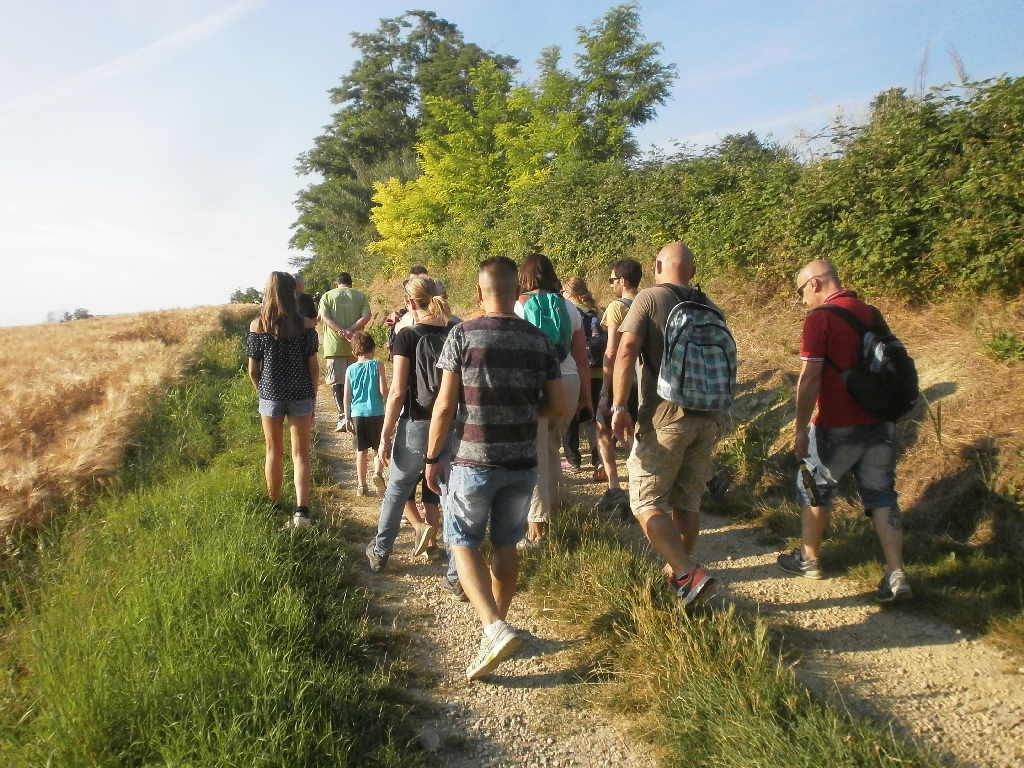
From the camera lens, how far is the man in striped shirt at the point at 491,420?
10.9 ft

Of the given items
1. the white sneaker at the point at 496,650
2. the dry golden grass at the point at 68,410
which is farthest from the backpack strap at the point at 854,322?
the dry golden grass at the point at 68,410

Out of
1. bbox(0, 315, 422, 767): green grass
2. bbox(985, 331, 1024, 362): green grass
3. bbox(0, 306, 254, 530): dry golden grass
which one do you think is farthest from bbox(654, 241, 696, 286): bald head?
bbox(0, 306, 254, 530): dry golden grass

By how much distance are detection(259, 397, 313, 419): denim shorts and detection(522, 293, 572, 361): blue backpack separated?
1.90 meters

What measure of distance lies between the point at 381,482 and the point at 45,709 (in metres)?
3.19

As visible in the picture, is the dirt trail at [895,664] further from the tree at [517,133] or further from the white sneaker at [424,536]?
the tree at [517,133]

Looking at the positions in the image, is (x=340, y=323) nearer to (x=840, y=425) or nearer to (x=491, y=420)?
(x=491, y=420)

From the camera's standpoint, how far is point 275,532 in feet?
15.2

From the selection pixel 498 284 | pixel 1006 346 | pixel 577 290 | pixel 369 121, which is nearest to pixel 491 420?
pixel 498 284

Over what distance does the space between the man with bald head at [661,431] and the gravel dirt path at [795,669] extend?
2.26 feet

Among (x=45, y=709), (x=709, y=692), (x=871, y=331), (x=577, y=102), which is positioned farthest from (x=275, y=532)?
(x=577, y=102)

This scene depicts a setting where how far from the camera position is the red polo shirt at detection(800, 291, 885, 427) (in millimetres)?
4059

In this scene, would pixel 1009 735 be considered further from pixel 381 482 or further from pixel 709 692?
pixel 381 482

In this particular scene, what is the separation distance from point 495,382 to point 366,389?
2.96 m

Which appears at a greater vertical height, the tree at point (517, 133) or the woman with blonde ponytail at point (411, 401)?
the tree at point (517, 133)
